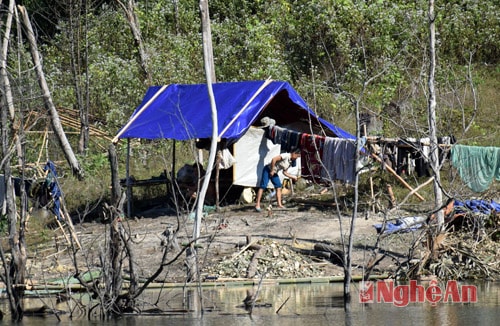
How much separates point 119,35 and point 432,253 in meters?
15.6

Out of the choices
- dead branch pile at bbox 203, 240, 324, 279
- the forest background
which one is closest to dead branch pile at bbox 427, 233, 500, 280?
dead branch pile at bbox 203, 240, 324, 279

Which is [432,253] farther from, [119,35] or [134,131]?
[119,35]

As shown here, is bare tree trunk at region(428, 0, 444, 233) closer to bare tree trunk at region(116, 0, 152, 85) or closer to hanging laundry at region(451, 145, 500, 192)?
hanging laundry at region(451, 145, 500, 192)

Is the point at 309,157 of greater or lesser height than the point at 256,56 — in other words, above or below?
below

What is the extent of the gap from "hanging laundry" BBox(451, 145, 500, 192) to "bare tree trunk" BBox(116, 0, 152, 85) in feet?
33.8

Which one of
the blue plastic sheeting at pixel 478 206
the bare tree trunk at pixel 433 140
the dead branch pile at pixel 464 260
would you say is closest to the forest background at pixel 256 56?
the blue plastic sheeting at pixel 478 206

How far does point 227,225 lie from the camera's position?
18.0 meters

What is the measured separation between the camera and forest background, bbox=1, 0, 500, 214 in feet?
81.5

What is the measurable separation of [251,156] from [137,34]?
7923 mm

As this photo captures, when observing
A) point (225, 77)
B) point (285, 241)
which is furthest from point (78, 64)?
point (285, 241)

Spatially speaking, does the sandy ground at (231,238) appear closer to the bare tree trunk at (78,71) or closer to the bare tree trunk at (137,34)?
the bare tree trunk at (78,71)

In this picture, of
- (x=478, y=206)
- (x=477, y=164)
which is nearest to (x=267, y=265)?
(x=478, y=206)

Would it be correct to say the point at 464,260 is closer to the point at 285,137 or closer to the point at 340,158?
the point at 340,158

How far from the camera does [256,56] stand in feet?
88.3
